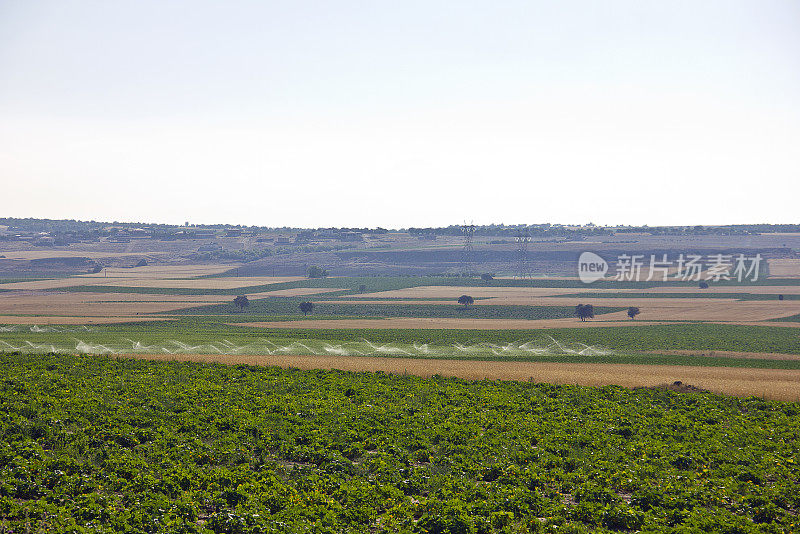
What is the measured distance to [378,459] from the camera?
96.4ft

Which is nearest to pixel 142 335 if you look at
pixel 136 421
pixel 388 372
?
pixel 388 372

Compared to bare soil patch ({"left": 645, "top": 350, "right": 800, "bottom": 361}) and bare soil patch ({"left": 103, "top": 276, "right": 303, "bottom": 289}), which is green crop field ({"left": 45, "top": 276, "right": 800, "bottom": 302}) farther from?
bare soil patch ({"left": 645, "top": 350, "right": 800, "bottom": 361})

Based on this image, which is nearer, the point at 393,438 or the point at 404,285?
the point at 393,438

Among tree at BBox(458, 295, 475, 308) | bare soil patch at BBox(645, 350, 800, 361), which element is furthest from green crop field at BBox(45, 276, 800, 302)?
bare soil patch at BBox(645, 350, 800, 361)

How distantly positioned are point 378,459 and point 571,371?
122ft

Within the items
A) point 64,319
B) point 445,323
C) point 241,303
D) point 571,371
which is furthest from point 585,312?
point 64,319

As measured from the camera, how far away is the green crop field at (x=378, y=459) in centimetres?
2231

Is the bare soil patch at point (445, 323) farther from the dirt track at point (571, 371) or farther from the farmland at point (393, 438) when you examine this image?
the dirt track at point (571, 371)

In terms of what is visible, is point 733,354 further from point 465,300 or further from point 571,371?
point 465,300

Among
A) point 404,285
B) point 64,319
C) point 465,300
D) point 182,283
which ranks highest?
point 465,300

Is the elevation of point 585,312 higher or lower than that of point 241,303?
higher

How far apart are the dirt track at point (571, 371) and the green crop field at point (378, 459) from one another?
9.02 m

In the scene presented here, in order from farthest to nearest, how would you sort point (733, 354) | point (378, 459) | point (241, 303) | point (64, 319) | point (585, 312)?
point (241, 303), point (585, 312), point (64, 319), point (733, 354), point (378, 459)

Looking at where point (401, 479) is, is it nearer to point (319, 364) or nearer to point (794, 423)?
point (794, 423)
